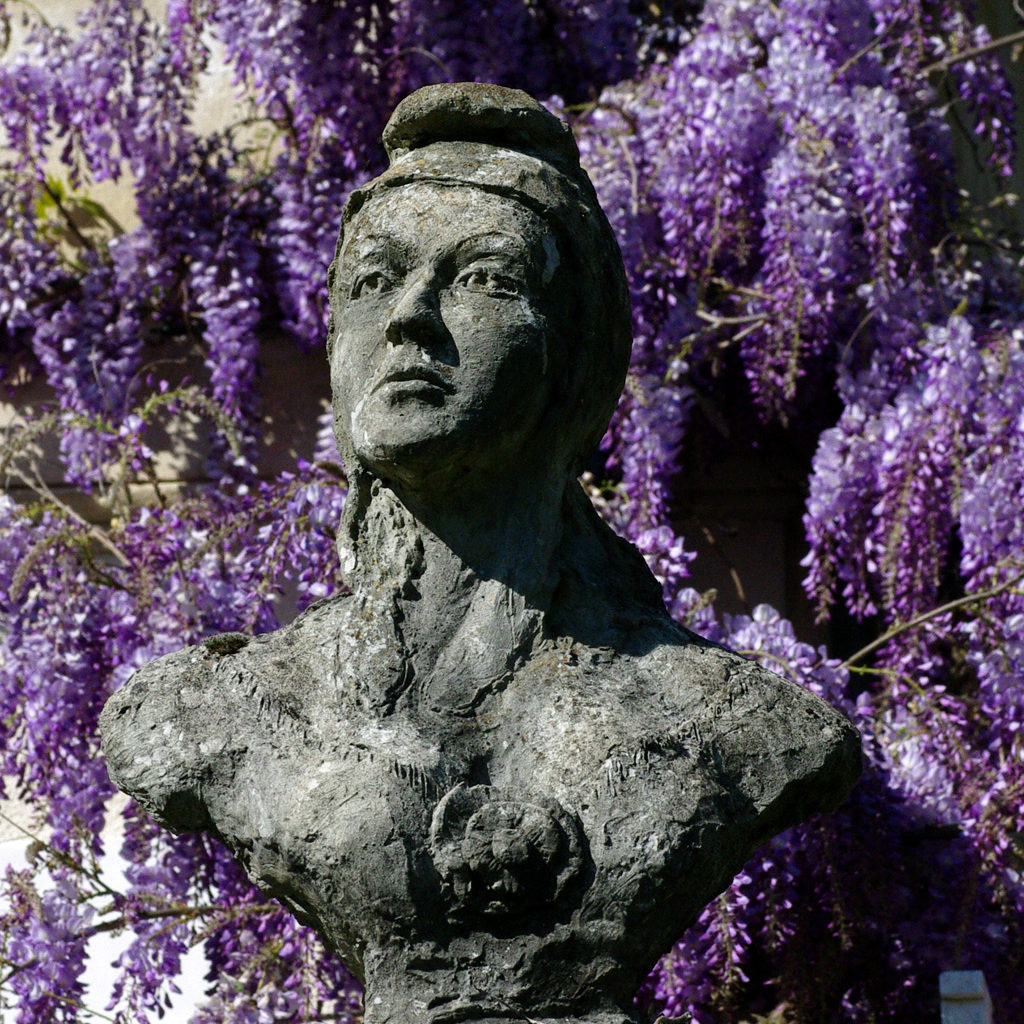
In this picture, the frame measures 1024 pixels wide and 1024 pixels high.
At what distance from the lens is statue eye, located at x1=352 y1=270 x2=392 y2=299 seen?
2678mm

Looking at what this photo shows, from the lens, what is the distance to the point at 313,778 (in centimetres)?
254

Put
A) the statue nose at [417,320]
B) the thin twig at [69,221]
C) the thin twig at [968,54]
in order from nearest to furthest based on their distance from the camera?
the statue nose at [417,320] → the thin twig at [968,54] → the thin twig at [69,221]

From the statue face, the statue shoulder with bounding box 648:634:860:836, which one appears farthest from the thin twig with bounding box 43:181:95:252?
the statue shoulder with bounding box 648:634:860:836

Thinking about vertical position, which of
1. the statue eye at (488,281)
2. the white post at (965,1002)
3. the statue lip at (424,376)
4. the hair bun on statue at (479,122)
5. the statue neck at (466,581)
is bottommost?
the white post at (965,1002)

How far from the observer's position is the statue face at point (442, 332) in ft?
8.36

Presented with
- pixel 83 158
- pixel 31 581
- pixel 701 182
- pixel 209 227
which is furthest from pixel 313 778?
pixel 83 158

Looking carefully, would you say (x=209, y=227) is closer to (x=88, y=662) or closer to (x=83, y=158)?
(x=83, y=158)

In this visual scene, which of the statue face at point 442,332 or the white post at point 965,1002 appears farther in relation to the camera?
the white post at point 965,1002

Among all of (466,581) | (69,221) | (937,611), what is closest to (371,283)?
(466,581)

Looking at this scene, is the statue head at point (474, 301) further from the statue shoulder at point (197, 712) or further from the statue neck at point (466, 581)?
the statue shoulder at point (197, 712)

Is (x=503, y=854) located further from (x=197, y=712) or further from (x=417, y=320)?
(x=417, y=320)

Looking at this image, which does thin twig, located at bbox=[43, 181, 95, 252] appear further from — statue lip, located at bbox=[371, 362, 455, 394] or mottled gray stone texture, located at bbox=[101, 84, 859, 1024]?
statue lip, located at bbox=[371, 362, 455, 394]

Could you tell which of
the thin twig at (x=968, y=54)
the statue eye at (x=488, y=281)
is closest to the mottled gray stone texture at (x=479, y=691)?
the statue eye at (x=488, y=281)

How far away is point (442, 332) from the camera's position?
101 inches
